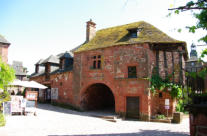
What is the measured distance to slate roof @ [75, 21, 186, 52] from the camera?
15307 millimetres

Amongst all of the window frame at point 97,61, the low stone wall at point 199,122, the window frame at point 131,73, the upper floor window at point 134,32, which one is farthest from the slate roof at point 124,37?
the low stone wall at point 199,122

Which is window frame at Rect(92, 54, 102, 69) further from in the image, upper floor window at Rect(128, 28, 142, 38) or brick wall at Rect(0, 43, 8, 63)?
brick wall at Rect(0, 43, 8, 63)

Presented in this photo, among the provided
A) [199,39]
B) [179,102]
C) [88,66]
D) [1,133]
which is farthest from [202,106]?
[88,66]

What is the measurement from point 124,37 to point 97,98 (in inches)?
298

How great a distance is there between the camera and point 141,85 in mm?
14289

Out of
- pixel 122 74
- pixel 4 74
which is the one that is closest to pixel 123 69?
pixel 122 74

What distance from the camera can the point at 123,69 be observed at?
608 inches

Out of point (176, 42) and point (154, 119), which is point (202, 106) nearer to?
point (154, 119)

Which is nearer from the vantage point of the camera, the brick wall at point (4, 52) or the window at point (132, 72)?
the window at point (132, 72)

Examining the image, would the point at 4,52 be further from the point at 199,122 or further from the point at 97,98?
the point at 199,122

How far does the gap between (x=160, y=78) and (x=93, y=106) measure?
27.0 ft

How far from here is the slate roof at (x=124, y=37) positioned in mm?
15307

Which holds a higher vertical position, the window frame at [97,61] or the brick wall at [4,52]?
the brick wall at [4,52]

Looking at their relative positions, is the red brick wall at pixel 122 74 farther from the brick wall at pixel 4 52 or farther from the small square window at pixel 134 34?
the brick wall at pixel 4 52
